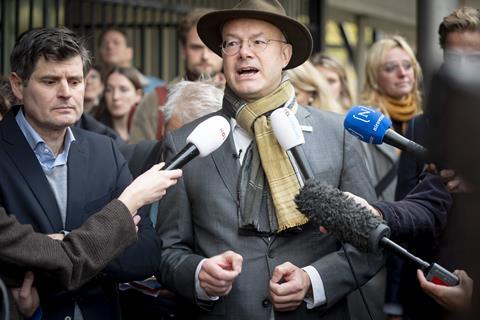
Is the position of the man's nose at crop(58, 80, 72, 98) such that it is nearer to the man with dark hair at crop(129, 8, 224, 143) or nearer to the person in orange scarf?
the man with dark hair at crop(129, 8, 224, 143)

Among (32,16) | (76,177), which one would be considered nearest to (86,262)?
(76,177)

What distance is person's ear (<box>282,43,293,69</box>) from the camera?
4484 mm

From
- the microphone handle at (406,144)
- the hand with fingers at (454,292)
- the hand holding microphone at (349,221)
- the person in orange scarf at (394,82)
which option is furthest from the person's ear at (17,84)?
the person in orange scarf at (394,82)

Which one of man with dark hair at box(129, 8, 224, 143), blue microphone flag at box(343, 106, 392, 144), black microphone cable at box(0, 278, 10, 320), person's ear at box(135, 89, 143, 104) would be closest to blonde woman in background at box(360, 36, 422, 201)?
man with dark hair at box(129, 8, 224, 143)

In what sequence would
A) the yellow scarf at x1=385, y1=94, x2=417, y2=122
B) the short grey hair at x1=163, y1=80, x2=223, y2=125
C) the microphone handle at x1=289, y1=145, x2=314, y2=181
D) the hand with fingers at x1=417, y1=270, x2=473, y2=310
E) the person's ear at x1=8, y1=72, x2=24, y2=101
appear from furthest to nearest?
the yellow scarf at x1=385, y1=94, x2=417, y2=122, the short grey hair at x1=163, y1=80, x2=223, y2=125, the person's ear at x1=8, y1=72, x2=24, y2=101, the microphone handle at x1=289, y1=145, x2=314, y2=181, the hand with fingers at x1=417, y1=270, x2=473, y2=310

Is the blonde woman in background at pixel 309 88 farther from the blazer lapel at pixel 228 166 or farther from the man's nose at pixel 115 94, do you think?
the blazer lapel at pixel 228 166

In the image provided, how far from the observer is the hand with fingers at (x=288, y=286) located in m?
4.05

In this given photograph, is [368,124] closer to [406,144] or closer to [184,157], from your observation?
[406,144]

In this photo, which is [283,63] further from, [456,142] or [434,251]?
[456,142]

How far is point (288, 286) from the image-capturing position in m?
4.04

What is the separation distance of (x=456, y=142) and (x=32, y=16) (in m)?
6.21

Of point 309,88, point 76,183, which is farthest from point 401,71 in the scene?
point 76,183

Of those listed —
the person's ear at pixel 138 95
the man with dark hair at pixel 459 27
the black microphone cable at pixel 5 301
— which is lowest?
the black microphone cable at pixel 5 301

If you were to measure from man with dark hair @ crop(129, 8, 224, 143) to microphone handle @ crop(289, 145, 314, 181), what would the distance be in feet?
8.21
